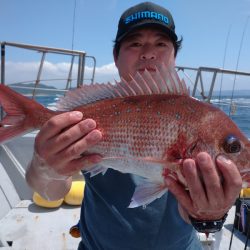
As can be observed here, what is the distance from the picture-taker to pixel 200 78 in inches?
189

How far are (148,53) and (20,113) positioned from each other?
3.31ft

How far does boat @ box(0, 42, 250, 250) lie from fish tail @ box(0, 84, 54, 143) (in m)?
1.34

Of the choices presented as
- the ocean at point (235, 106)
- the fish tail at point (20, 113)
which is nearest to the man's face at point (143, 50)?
the ocean at point (235, 106)

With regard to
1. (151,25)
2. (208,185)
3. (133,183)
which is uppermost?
(151,25)

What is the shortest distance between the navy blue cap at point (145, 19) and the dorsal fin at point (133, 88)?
67 centimetres

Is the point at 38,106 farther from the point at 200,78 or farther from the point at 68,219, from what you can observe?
the point at 200,78

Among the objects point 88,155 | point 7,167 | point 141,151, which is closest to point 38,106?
point 88,155

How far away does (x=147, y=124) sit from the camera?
4.99 ft

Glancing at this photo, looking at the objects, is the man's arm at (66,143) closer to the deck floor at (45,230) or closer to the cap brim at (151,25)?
the cap brim at (151,25)

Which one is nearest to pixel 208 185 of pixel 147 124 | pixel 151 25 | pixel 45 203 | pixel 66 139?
pixel 147 124

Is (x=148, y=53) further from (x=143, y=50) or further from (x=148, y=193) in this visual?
(x=148, y=193)

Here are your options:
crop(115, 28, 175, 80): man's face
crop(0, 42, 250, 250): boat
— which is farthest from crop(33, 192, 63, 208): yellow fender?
crop(115, 28, 175, 80): man's face

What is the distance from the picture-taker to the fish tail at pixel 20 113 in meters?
1.57

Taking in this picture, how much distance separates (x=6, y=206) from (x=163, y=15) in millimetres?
3353
